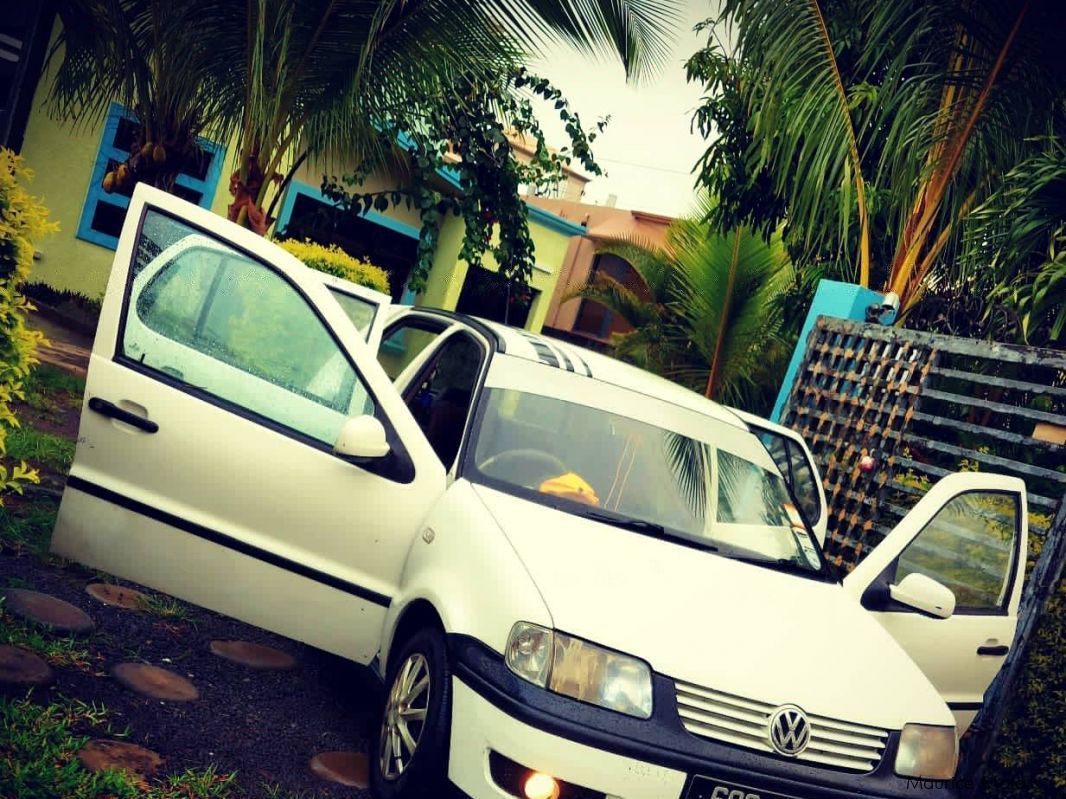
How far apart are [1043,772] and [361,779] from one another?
3.17m

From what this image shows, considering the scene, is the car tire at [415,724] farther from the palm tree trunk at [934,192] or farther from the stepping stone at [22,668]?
the palm tree trunk at [934,192]

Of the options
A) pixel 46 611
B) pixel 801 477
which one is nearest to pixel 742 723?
pixel 46 611

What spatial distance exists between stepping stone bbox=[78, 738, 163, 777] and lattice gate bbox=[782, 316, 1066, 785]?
149 inches

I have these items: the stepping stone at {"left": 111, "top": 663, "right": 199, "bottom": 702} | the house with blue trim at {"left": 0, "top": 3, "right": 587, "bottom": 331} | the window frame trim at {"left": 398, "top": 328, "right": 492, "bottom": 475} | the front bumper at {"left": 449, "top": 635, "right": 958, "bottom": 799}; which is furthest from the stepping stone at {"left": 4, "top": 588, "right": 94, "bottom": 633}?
the house with blue trim at {"left": 0, "top": 3, "right": 587, "bottom": 331}

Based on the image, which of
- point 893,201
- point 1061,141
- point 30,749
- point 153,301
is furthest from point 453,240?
point 30,749

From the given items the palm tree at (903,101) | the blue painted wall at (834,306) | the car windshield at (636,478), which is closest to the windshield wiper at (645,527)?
the car windshield at (636,478)

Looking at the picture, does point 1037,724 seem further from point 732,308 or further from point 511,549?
point 732,308

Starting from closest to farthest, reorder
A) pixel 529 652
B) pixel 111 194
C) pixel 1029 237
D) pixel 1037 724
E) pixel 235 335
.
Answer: pixel 529 652
pixel 235 335
pixel 1037 724
pixel 1029 237
pixel 111 194

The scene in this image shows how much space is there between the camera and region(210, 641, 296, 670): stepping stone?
169 inches

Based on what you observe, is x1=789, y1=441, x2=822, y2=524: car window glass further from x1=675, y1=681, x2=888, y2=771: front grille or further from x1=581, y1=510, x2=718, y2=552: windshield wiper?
x1=675, y1=681, x2=888, y2=771: front grille

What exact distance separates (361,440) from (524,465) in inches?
26.1

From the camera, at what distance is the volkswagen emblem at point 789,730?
2959mm

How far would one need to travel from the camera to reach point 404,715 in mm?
3320

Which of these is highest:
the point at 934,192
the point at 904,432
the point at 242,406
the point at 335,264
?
the point at 934,192
